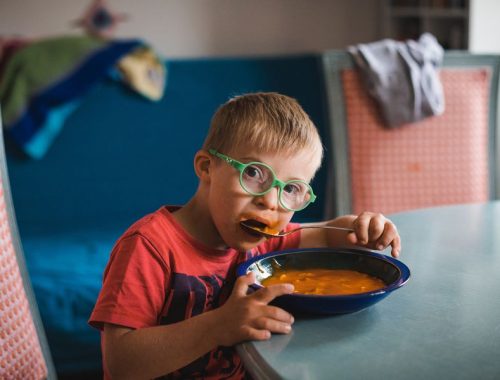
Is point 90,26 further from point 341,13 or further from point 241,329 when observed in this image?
point 241,329

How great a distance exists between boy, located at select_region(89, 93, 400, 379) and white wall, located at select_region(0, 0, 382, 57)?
9.11 ft

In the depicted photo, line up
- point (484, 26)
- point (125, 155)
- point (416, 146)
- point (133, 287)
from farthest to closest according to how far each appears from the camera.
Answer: point (484, 26) → point (125, 155) → point (416, 146) → point (133, 287)

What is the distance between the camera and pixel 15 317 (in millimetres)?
935

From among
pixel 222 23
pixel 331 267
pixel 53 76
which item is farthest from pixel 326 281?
pixel 222 23

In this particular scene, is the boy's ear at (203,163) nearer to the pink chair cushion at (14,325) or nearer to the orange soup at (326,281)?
the orange soup at (326,281)

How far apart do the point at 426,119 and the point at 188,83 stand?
1.24 meters

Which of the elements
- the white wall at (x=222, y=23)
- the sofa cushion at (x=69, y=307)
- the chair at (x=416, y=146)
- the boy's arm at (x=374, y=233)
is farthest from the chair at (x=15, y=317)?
the white wall at (x=222, y=23)

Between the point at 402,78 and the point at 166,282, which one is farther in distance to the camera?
the point at 402,78

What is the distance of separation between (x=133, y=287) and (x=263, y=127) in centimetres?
31

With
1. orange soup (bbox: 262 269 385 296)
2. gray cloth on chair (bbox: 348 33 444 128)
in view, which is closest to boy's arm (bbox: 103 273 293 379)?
orange soup (bbox: 262 269 385 296)

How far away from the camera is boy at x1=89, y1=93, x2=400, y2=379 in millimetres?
782

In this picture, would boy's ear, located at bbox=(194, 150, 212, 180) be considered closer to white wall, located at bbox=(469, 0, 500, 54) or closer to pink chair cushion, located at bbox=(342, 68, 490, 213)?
pink chair cushion, located at bbox=(342, 68, 490, 213)

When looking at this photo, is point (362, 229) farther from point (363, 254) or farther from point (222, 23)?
point (222, 23)

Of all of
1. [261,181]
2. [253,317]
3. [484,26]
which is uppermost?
[484,26]
